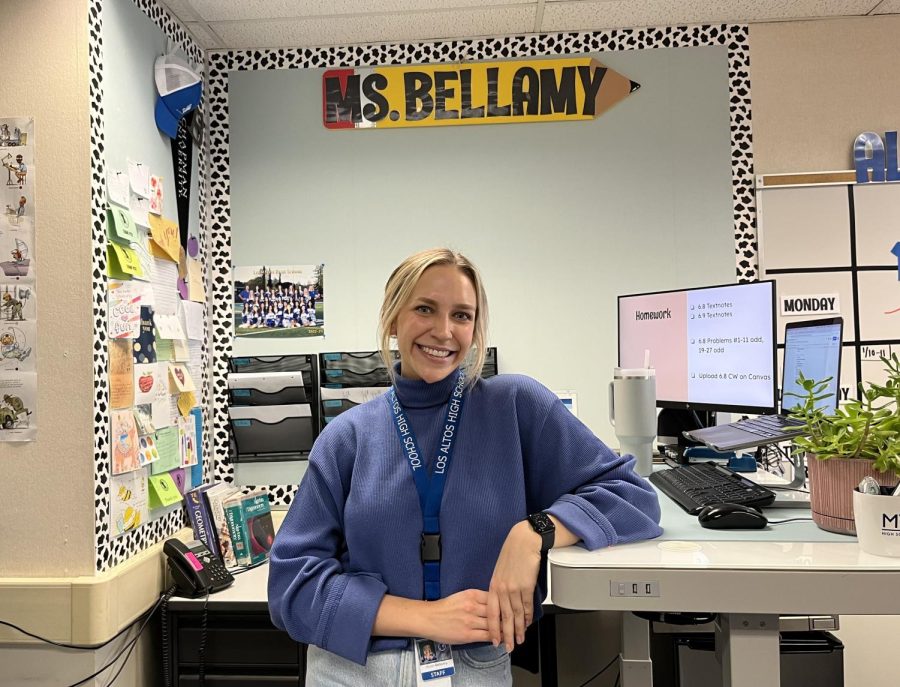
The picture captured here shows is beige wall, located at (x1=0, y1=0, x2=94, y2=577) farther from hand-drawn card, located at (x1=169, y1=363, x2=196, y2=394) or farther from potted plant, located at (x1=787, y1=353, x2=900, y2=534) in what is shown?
potted plant, located at (x1=787, y1=353, x2=900, y2=534)

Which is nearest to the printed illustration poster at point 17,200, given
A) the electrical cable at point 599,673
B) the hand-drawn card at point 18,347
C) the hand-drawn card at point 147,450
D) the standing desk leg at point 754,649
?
the hand-drawn card at point 18,347

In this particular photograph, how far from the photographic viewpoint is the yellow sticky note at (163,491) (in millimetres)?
2158

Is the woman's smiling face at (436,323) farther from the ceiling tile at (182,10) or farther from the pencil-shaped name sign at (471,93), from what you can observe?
the ceiling tile at (182,10)

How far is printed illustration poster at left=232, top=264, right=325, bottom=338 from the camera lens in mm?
2725

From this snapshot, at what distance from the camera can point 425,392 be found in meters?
1.33

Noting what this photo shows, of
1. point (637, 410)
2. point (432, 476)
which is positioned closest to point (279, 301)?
point (637, 410)

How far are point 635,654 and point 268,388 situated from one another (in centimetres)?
162

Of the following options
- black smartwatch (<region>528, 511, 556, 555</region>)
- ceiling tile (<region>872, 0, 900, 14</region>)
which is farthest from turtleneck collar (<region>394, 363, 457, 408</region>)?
ceiling tile (<region>872, 0, 900, 14</region>)

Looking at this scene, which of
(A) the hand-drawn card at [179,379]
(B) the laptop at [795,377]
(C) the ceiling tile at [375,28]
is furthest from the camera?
(C) the ceiling tile at [375,28]

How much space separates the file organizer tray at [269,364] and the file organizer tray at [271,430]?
0.47ft

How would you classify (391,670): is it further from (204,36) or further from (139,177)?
(204,36)

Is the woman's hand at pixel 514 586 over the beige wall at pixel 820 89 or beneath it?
beneath

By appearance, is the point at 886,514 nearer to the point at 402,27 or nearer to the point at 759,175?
the point at 759,175

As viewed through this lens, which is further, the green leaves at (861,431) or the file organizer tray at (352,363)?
the file organizer tray at (352,363)
